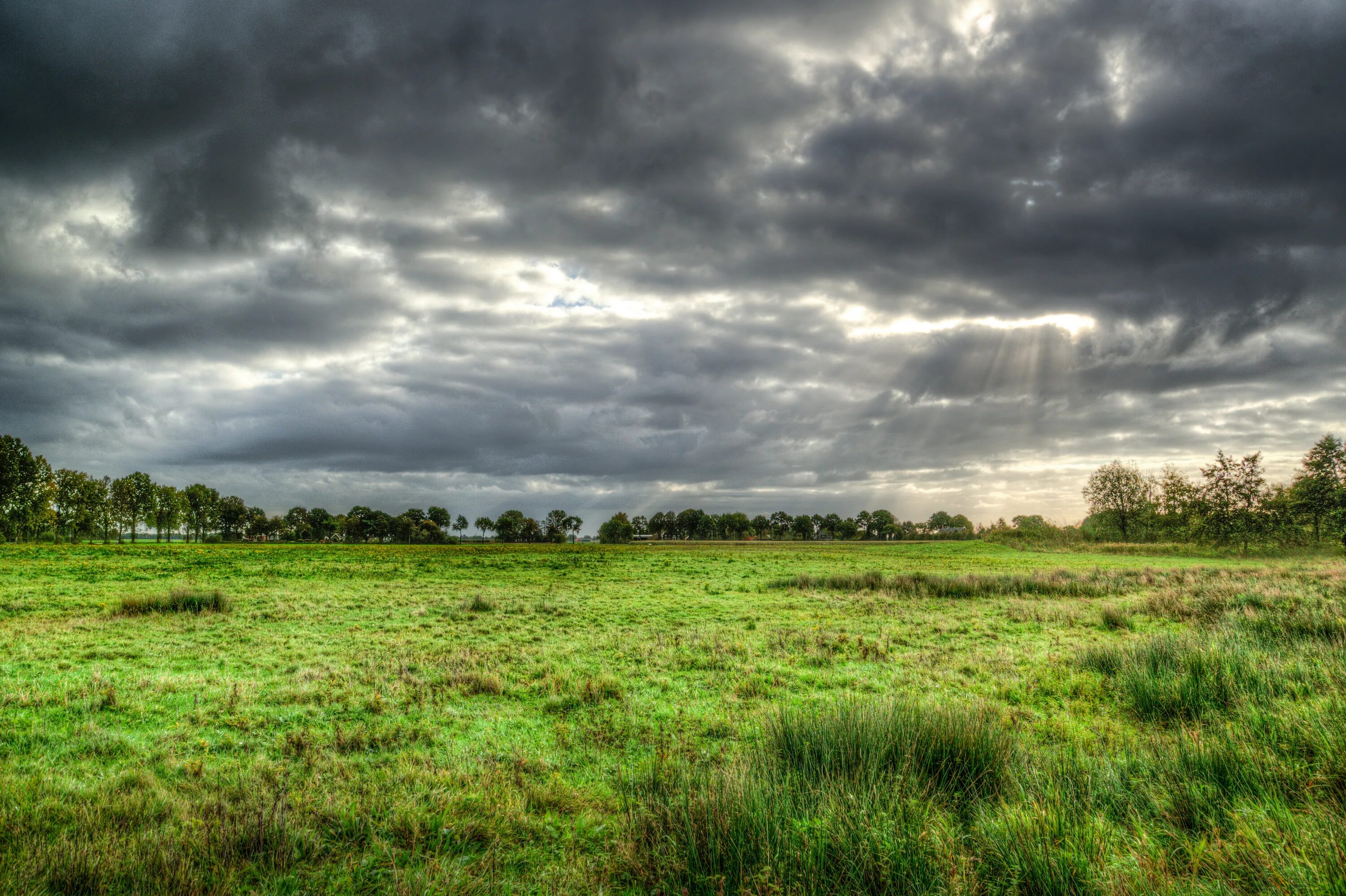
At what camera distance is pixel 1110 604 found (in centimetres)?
2283

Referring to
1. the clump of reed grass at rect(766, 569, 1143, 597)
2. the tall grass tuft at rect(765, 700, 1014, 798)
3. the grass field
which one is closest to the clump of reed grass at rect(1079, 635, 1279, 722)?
the grass field

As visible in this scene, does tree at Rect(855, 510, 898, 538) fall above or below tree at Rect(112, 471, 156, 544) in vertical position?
below

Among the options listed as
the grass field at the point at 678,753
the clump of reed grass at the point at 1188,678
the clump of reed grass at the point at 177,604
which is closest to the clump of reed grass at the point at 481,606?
the grass field at the point at 678,753

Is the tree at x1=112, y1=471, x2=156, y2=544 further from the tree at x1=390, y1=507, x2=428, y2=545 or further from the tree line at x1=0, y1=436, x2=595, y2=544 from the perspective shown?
the tree at x1=390, y1=507, x2=428, y2=545

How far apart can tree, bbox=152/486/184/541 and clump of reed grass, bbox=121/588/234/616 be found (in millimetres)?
139961

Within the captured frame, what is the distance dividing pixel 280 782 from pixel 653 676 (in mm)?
7911

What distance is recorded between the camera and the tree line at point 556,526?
235 feet

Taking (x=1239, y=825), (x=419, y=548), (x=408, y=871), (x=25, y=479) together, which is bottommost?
(x=419, y=548)

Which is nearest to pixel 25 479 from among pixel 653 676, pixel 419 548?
pixel 419 548

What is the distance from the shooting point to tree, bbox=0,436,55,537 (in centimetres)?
8094

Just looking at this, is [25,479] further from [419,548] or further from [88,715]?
[88,715]

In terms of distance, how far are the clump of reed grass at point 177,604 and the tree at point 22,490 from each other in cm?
9351

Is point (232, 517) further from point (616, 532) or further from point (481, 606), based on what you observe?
point (481, 606)

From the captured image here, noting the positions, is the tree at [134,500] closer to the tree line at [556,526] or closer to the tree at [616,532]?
the tree line at [556,526]
